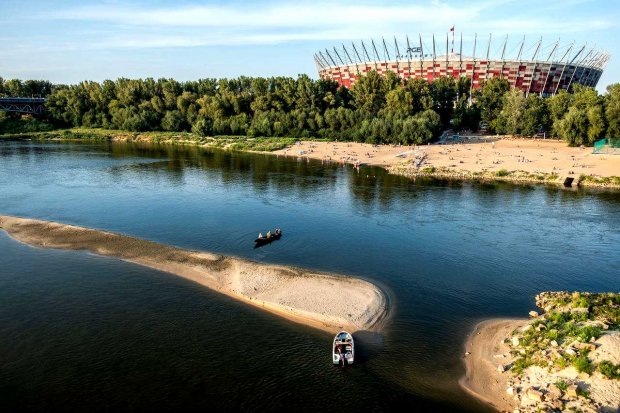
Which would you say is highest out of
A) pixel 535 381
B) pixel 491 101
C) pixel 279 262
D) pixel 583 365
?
pixel 491 101

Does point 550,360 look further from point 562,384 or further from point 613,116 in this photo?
point 613,116

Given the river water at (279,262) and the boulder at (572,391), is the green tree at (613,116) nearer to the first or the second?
the river water at (279,262)

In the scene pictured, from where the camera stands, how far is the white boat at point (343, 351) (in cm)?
3053

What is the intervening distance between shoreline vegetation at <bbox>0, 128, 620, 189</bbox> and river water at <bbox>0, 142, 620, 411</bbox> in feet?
29.4

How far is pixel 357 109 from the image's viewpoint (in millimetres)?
154250

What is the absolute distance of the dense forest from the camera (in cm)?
12400

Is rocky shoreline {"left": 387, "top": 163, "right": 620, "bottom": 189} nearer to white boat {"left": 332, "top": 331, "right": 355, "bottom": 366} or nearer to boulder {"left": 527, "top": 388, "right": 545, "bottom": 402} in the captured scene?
white boat {"left": 332, "top": 331, "right": 355, "bottom": 366}

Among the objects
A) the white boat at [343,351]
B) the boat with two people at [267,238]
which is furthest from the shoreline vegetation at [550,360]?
the boat with two people at [267,238]

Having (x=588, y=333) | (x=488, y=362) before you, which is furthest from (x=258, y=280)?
(x=588, y=333)

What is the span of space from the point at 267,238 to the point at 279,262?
23.2ft

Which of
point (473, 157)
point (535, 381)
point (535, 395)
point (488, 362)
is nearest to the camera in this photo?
point (535, 395)

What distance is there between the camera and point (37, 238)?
2190 inches

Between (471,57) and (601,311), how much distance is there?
6089 inches

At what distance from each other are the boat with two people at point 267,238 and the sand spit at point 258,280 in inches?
224
